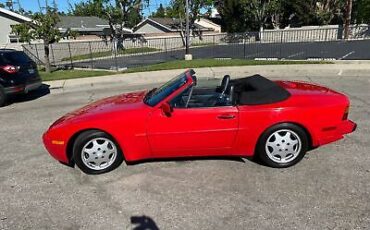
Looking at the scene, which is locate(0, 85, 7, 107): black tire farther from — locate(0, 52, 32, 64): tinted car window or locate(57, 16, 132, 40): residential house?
locate(57, 16, 132, 40): residential house

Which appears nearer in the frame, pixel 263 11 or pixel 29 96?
pixel 29 96

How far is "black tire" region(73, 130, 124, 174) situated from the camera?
4.32m

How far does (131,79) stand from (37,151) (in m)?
8.64

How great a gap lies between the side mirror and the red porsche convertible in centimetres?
1

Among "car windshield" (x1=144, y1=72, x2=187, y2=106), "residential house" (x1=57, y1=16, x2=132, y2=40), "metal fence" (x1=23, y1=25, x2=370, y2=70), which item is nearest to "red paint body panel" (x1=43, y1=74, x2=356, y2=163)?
"car windshield" (x1=144, y1=72, x2=187, y2=106)

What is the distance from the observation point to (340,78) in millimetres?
11773

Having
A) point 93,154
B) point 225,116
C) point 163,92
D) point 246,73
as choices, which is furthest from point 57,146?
point 246,73

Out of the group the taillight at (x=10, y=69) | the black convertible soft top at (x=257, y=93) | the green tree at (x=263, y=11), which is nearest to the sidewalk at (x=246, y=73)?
the taillight at (x=10, y=69)

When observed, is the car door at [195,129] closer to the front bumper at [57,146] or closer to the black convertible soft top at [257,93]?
the black convertible soft top at [257,93]

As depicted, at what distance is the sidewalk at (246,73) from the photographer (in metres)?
13.0

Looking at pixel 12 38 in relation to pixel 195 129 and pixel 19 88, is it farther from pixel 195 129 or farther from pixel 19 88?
pixel 195 129

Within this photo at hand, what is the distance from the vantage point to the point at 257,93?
4.32 metres

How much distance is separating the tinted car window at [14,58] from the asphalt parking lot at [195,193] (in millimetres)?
5142

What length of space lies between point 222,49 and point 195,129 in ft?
88.4
